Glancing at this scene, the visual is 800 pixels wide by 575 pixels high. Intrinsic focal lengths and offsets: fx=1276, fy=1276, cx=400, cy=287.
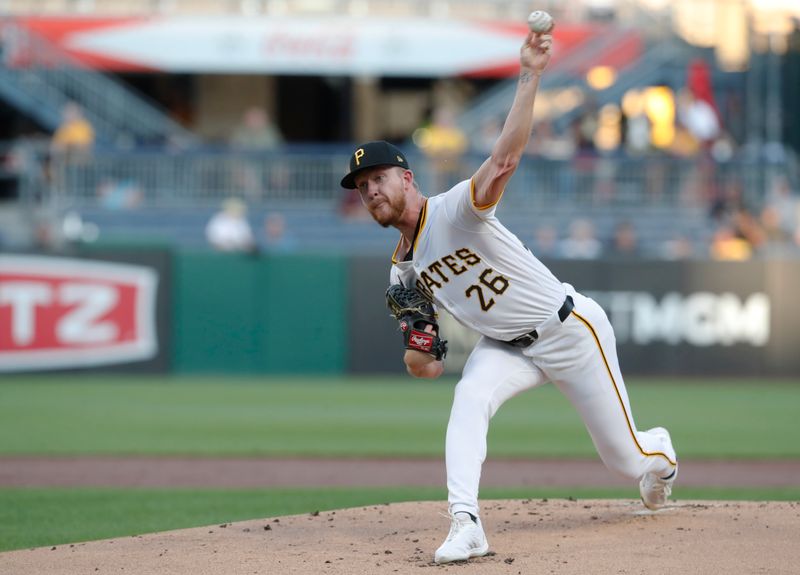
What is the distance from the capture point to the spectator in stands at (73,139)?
19.0m

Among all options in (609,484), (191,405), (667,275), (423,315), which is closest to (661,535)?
(423,315)

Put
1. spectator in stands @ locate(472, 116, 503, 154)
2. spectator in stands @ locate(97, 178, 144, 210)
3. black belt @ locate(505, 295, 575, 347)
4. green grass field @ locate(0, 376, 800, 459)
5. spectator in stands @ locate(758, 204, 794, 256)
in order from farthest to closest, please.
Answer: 1. spectator in stands @ locate(472, 116, 503, 154)
2. spectator in stands @ locate(97, 178, 144, 210)
3. spectator in stands @ locate(758, 204, 794, 256)
4. green grass field @ locate(0, 376, 800, 459)
5. black belt @ locate(505, 295, 575, 347)

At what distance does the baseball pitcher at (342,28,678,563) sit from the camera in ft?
18.0

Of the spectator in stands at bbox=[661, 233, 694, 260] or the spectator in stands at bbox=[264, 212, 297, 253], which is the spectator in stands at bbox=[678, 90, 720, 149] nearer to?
the spectator in stands at bbox=[661, 233, 694, 260]

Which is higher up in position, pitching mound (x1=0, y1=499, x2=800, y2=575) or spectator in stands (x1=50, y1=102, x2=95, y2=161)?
spectator in stands (x1=50, y1=102, x2=95, y2=161)

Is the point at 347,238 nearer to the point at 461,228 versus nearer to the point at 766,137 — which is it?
the point at 766,137

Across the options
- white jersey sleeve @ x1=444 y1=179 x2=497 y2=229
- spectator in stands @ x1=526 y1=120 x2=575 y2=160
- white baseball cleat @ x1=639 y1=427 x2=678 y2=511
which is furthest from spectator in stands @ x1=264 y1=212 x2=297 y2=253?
white jersey sleeve @ x1=444 y1=179 x2=497 y2=229

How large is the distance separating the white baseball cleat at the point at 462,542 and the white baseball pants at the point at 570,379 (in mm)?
333

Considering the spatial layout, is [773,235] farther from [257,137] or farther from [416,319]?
[416,319]

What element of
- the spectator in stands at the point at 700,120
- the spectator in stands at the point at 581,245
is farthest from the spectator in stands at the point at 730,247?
the spectator in stands at the point at 700,120

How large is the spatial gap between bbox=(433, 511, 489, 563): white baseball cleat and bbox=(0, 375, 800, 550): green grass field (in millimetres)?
2078

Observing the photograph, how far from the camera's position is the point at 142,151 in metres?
19.3

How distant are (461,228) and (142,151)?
14474 millimetres

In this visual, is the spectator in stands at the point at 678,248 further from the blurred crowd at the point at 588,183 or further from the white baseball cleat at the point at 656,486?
the white baseball cleat at the point at 656,486
